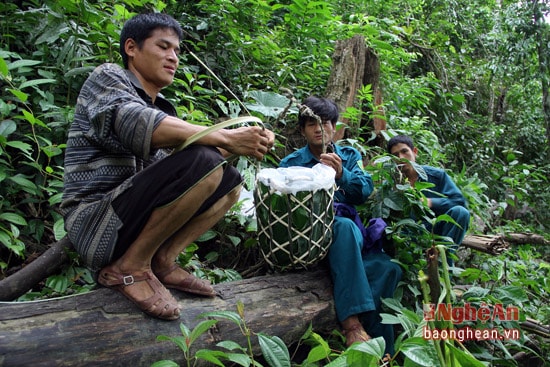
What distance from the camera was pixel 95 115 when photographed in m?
1.93

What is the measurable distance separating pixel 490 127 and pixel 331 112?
4.51 meters

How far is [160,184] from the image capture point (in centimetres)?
194

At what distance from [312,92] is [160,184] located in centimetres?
333

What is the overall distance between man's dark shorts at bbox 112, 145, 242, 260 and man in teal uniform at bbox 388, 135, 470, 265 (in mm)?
1523

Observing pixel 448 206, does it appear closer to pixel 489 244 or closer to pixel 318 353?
pixel 489 244

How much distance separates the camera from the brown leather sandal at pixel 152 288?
6.53ft

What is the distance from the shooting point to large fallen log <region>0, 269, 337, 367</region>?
1.74 m

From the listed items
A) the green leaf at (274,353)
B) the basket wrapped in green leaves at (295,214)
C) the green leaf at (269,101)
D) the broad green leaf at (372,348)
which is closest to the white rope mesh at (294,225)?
the basket wrapped in green leaves at (295,214)

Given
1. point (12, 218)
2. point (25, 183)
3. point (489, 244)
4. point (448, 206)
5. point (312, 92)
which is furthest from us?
point (312, 92)

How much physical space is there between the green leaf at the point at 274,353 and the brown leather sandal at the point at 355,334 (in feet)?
3.03

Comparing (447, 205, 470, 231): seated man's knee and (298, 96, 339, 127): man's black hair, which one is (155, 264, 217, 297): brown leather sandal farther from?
(447, 205, 470, 231): seated man's knee

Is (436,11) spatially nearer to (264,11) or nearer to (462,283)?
(264,11)

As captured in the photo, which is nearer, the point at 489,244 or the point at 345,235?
the point at 345,235

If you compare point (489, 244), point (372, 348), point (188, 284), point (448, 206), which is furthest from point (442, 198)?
point (372, 348)
